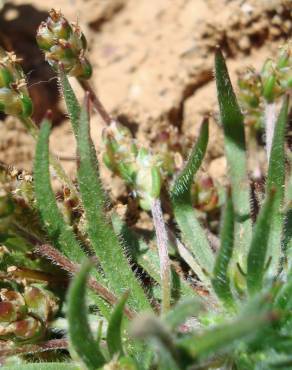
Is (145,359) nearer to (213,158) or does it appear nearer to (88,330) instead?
(88,330)

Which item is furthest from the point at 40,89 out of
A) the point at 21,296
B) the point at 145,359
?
the point at 145,359

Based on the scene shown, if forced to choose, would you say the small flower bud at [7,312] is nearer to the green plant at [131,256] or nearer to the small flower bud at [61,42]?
the green plant at [131,256]

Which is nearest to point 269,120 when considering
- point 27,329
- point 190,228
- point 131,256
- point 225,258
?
point 190,228

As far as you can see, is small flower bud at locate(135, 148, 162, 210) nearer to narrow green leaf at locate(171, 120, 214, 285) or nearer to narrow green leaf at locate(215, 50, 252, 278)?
narrow green leaf at locate(171, 120, 214, 285)

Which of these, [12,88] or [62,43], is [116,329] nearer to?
[12,88]

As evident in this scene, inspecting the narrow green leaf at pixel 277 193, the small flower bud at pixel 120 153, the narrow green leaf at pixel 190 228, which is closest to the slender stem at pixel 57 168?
the small flower bud at pixel 120 153

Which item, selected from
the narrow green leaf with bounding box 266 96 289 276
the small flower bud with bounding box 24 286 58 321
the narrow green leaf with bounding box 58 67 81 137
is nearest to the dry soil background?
the narrow green leaf with bounding box 58 67 81 137
